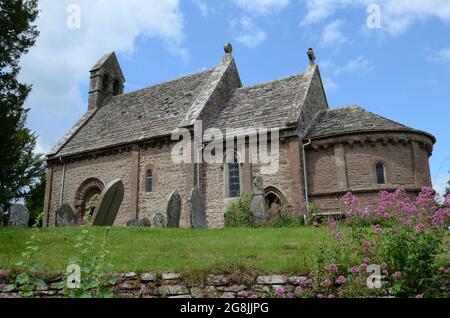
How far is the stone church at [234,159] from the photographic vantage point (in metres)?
18.1

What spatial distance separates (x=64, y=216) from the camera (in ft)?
47.9

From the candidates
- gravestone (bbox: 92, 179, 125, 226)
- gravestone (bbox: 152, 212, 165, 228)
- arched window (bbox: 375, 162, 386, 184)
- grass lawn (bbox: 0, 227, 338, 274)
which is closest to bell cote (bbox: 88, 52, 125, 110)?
gravestone (bbox: 152, 212, 165, 228)

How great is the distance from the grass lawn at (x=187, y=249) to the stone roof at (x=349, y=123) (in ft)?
26.8

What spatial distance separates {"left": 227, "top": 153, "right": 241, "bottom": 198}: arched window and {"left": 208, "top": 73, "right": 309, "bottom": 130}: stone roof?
6.94 feet

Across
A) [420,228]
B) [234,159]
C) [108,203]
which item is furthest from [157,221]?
[420,228]

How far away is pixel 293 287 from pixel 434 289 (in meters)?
2.01

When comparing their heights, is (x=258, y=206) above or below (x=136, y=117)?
below

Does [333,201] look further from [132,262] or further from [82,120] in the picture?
[82,120]

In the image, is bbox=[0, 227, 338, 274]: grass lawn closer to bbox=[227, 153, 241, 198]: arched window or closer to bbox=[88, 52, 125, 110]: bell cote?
bbox=[227, 153, 241, 198]: arched window

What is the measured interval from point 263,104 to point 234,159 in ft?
12.9

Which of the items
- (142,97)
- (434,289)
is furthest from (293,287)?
(142,97)

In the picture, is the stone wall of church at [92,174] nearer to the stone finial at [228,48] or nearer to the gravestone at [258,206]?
the stone finial at [228,48]

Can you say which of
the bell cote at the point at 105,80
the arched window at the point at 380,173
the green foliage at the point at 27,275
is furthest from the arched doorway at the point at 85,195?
the green foliage at the point at 27,275

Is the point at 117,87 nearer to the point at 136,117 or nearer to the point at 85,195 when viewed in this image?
the point at 136,117
